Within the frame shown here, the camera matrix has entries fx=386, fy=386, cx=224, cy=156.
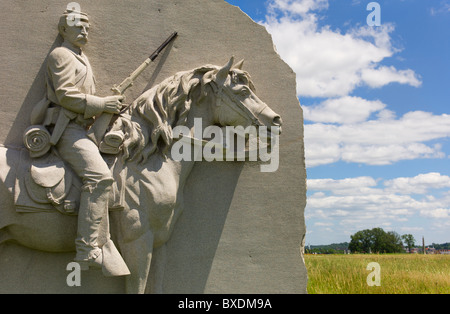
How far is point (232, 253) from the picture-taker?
4.29 metres

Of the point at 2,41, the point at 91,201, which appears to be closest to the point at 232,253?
the point at 91,201

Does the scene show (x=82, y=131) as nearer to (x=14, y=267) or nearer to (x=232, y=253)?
(x=14, y=267)

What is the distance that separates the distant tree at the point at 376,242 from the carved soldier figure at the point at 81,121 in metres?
37.6

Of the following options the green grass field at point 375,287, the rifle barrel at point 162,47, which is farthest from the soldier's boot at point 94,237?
the green grass field at point 375,287

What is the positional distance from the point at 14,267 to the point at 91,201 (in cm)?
118

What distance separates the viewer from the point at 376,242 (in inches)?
1561

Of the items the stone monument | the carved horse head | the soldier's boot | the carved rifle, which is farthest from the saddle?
the carved horse head

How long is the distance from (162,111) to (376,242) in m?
40.2

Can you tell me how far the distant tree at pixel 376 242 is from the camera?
3828 centimetres

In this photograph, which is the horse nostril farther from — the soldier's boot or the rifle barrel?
the soldier's boot

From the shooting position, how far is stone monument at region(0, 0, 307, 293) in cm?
369

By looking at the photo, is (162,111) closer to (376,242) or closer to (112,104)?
(112,104)

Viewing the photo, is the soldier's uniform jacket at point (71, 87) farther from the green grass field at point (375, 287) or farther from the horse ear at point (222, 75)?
the green grass field at point (375, 287)

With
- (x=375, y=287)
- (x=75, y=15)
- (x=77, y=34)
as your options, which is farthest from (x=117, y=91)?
(x=375, y=287)
